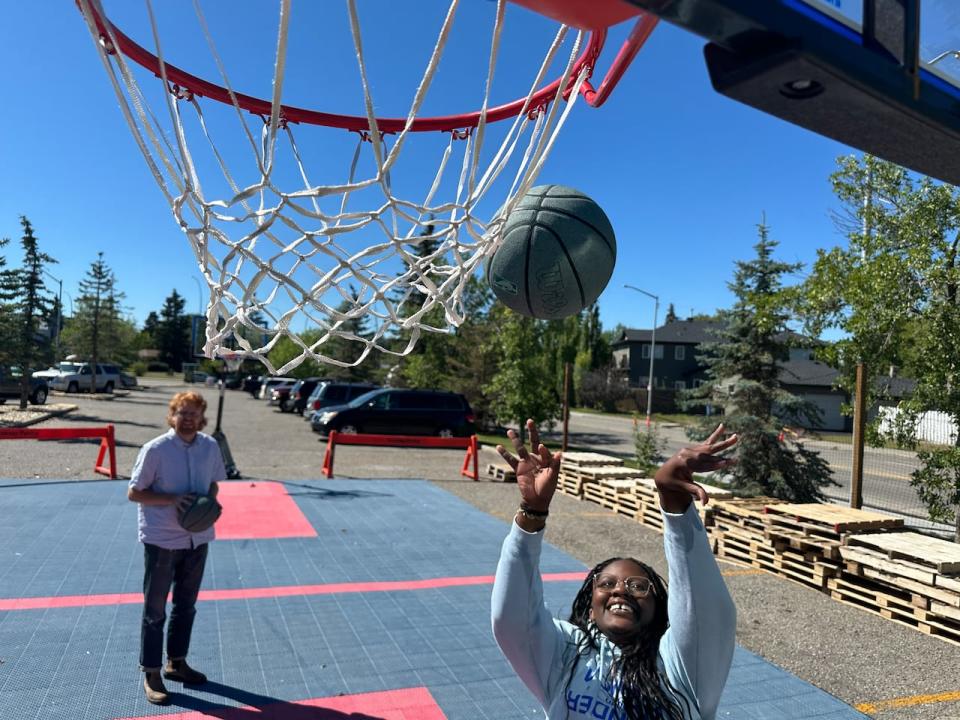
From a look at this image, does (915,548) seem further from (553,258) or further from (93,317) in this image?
(93,317)

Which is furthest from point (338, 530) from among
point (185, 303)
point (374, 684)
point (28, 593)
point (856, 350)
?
point (185, 303)

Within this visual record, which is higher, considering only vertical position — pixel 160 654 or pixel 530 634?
pixel 530 634

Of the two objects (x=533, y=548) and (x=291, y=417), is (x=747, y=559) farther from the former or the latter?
(x=291, y=417)

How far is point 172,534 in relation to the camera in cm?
426

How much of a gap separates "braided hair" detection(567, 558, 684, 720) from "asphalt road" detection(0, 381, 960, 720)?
3669mm

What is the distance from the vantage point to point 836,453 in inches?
971

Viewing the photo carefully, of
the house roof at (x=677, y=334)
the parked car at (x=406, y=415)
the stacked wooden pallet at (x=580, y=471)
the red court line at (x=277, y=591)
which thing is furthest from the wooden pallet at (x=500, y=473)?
the house roof at (x=677, y=334)

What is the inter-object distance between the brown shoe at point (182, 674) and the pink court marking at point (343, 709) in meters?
0.33

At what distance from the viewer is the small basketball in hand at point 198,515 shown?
13.9 ft

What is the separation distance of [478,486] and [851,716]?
874cm

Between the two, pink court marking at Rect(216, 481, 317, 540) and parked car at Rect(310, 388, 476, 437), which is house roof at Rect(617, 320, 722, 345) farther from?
pink court marking at Rect(216, 481, 317, 540)

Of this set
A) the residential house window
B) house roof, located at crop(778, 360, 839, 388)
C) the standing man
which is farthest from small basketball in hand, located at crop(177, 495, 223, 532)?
the residential house window

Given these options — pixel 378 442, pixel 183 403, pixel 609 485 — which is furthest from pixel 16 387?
pixel 183 403

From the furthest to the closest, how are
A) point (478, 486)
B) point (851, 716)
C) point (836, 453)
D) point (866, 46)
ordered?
point (836, 453), point (478, 486), point (851, 716), point (866, 46)
